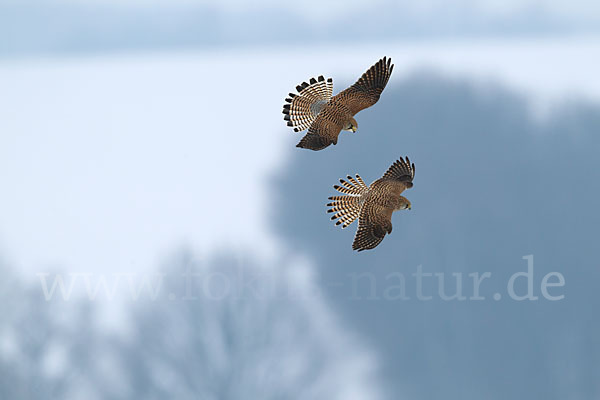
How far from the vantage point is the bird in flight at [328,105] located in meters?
1.93

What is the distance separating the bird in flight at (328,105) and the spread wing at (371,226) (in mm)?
181

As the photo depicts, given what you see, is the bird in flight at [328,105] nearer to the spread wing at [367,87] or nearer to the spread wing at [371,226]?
the spread wing at [367,87]

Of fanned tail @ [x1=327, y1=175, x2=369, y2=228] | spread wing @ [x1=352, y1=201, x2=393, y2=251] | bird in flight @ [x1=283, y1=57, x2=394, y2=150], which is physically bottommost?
spread wing @ [x1=352, y1=201, x2=393, y2=251]

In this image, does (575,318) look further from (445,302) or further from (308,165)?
(308,165)

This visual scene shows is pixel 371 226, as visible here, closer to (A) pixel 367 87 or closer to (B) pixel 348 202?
(B) pixel 348 202

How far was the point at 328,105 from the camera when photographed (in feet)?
6.42

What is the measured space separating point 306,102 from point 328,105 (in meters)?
0.07

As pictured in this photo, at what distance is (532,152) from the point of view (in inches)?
135

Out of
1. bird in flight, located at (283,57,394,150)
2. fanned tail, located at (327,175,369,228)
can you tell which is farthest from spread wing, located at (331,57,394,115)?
fanned tail, located at (327,175,369,228)

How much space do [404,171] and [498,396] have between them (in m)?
1.72

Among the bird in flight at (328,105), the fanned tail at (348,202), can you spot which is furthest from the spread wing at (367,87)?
the fanned tail at (348,202)

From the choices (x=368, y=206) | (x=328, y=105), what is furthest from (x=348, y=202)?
(x=328, y=105)

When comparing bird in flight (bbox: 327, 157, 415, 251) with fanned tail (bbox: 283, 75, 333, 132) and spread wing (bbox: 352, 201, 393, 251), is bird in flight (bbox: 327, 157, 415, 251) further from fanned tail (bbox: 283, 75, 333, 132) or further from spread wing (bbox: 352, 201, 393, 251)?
fanned tail (bbox: 283, 75, 333, 132)

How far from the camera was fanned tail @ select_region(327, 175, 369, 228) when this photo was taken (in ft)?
6.41
